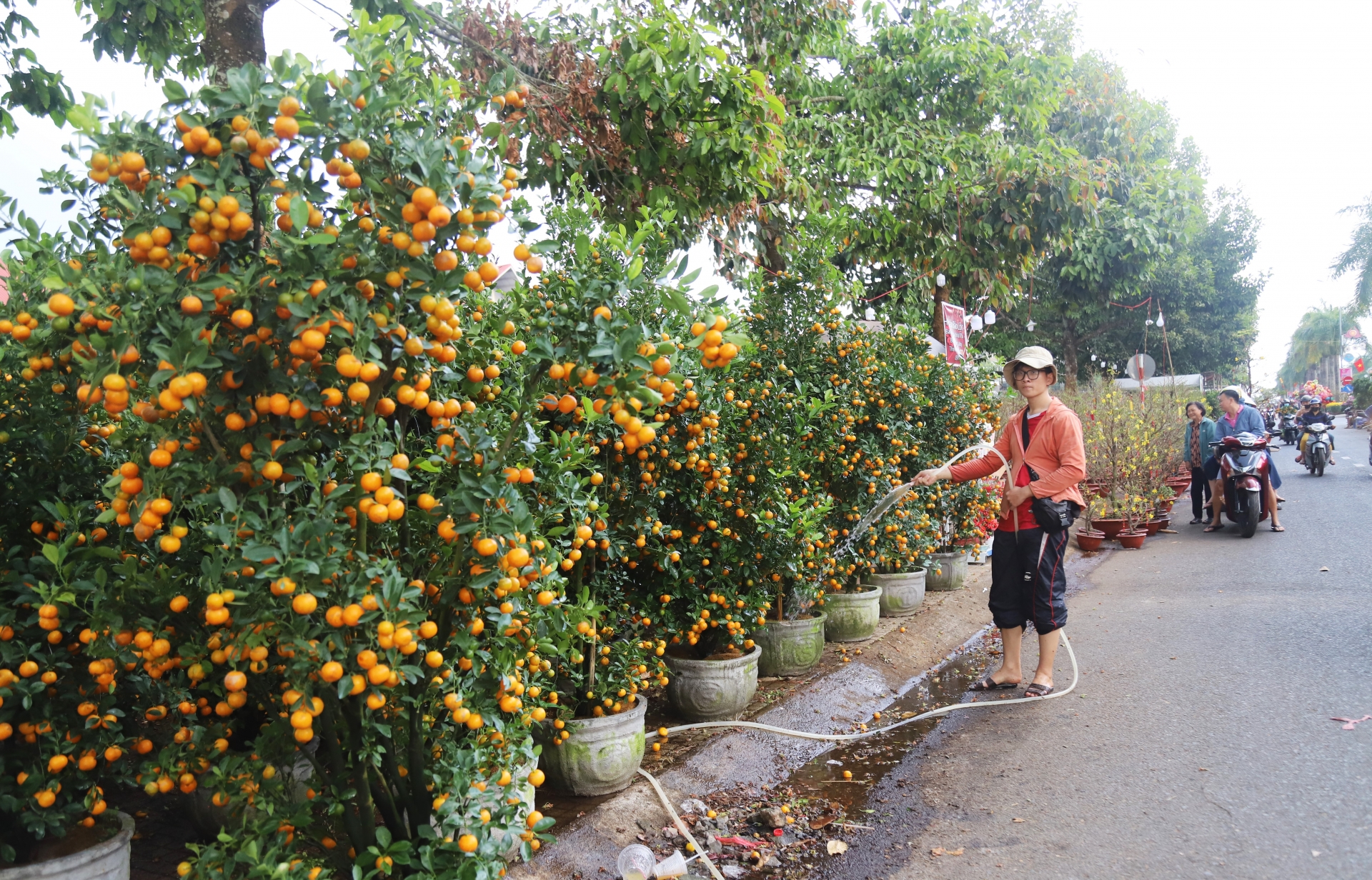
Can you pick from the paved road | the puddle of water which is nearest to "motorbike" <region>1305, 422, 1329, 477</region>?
the paved road

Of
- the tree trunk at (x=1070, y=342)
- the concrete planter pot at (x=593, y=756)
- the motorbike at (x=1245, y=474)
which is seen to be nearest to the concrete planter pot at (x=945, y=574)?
the motorbike at (x=1245, y=474)

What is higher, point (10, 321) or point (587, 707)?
point (10, 321)

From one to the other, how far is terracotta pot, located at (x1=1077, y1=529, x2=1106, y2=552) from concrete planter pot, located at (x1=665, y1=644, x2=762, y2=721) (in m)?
7.18

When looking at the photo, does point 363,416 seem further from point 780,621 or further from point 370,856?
point 780,621

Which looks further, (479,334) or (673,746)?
(673,746)

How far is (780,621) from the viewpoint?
5.28 m

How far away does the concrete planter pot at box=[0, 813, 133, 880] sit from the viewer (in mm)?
2197

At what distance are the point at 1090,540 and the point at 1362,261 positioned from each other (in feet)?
153

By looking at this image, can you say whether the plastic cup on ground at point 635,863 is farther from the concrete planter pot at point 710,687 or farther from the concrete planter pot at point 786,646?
the concrete planter pot at point 786,646

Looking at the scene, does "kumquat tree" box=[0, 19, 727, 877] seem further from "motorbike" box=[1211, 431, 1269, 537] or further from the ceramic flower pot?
"motorbike" box=[1211, 431, 1269, 537]

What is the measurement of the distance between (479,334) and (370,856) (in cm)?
151

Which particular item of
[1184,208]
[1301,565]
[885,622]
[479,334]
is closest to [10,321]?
[479,334]

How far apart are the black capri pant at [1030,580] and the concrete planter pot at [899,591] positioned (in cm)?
159

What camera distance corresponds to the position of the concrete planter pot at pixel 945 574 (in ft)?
25.8
